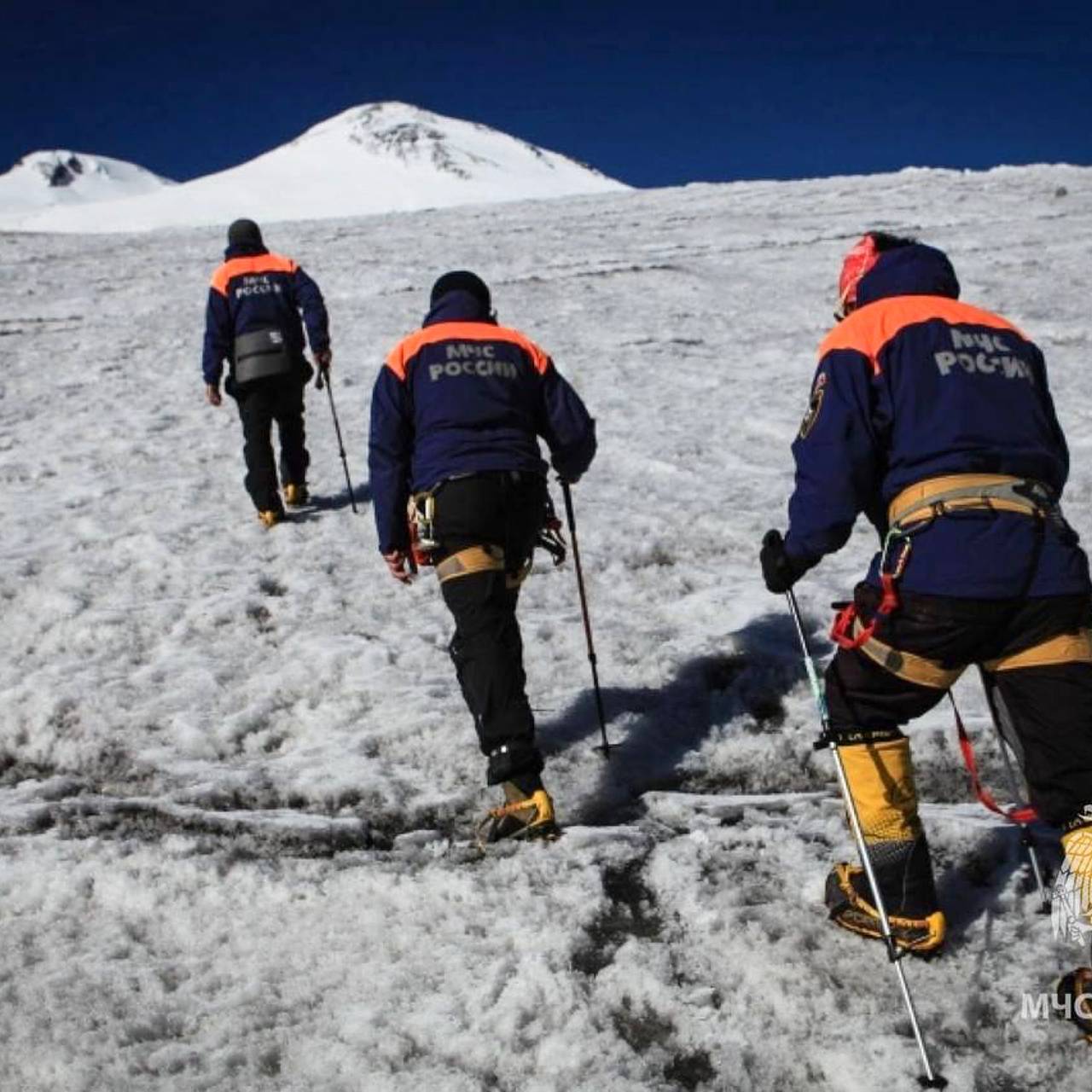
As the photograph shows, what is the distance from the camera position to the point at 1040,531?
3.15 meters

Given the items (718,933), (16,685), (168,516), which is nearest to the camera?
(718,933)

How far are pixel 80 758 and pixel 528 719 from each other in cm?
249

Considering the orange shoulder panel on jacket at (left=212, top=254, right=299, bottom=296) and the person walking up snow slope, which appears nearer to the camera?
the person walking up snow slope

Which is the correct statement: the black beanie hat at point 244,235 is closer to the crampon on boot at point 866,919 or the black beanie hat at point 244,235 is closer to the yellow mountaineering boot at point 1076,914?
the crampon on boot at point 866,919

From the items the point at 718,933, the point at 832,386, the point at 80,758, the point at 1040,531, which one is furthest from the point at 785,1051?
the point at 80,758

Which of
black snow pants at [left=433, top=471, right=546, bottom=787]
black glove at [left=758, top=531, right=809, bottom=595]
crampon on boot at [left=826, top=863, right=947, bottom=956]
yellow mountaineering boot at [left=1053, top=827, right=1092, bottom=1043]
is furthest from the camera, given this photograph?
black snow pants at [left=433, top=471, right=546, bottom=787]

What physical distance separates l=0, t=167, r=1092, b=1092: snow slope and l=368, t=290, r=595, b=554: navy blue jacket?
1487 mm

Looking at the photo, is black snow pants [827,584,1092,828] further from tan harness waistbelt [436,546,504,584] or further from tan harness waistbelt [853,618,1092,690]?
tan harness waistbelt [436,546,504,584]

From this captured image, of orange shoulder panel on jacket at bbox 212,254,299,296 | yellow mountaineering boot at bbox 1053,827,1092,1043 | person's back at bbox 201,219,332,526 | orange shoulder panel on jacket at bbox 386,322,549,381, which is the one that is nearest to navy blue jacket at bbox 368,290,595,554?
orange shoulder panel on jacket at bbox 386,322,549,381

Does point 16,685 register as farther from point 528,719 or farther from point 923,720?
point 923,720

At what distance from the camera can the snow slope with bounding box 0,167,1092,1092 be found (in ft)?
10.1

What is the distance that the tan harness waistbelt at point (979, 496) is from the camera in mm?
→ 3164

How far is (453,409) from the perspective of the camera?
14.8ft

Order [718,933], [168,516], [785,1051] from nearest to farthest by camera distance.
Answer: [785,1051] → [718,933] → [168,516]
